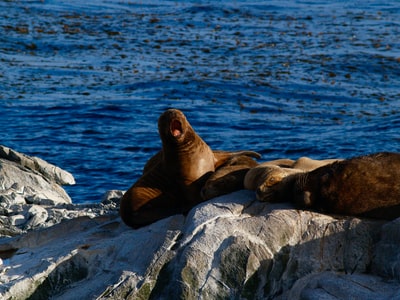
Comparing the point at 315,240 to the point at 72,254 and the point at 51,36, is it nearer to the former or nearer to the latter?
the point at 72,254

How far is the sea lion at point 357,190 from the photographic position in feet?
22.0

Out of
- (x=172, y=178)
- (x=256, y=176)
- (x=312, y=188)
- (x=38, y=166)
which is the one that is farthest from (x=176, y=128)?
(x=38, y=166)

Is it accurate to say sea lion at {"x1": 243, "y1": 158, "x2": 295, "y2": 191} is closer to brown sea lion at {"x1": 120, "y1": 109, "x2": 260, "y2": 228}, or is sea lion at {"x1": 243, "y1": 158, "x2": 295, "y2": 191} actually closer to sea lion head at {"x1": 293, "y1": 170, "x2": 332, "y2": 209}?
sea lion head at {"x1": 293, "y1": 170, "x2": 332, "y2": 209}

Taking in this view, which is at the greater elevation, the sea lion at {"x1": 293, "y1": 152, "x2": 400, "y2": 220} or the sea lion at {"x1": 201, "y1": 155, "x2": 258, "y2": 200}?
the sea lion at {"x1": 293, "y1": 152, "x2": 400, "y2": 220}

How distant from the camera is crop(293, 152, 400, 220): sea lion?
6707 mm

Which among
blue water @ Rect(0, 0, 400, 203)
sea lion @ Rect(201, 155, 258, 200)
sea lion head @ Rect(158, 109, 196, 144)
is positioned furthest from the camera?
blue water @ Rect(0, 0, 400, 203)

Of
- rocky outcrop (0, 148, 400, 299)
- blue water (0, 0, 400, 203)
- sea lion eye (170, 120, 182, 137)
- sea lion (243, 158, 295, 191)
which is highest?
sea lion eye (170, 120, 182, 137)

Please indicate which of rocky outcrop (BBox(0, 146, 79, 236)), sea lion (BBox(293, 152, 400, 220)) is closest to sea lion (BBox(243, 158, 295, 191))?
sea lion (BBox(293, 152, 400, 220))

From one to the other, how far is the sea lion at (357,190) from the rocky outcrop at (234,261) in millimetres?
126

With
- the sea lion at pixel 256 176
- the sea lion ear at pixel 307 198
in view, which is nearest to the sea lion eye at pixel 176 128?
the sea lion at pixel 256 176

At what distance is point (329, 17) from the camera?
3084 cm

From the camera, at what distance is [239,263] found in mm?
6422

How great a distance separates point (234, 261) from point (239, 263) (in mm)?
39

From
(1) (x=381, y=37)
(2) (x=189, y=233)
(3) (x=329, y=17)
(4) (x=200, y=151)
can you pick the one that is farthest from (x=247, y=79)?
(2) (x=189, y=233)
